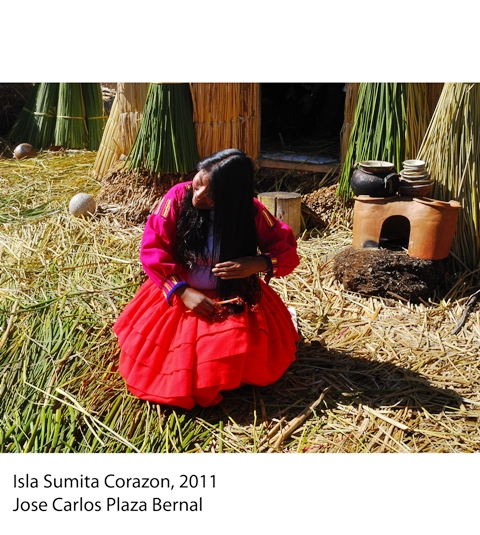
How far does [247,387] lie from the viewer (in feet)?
10.1

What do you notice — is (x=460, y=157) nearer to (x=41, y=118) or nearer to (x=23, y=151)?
(x=23, y=151)

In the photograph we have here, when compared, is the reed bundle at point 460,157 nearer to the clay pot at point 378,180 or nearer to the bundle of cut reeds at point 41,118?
the clay pot at point 378,180

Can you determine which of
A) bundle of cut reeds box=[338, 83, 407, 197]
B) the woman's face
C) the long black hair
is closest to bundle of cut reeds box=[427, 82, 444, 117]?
bundle of cut reeds box=[338, 83, 407, 197]

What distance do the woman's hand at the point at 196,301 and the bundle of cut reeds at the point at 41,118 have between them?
454 cm

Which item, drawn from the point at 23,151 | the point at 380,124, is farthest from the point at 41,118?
the point at 380,124

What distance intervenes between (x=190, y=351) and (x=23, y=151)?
444cm

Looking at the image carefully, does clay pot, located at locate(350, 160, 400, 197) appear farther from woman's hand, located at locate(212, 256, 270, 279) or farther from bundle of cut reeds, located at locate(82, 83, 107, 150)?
bundle of cut reeds, located at locate(82, 83, 107, 150)

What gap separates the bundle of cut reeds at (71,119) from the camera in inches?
257

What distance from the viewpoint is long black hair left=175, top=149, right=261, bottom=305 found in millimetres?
2633

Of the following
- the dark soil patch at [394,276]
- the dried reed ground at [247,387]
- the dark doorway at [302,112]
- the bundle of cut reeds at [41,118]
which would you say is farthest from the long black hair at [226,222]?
the bundle of cut reeds at [41,118]
